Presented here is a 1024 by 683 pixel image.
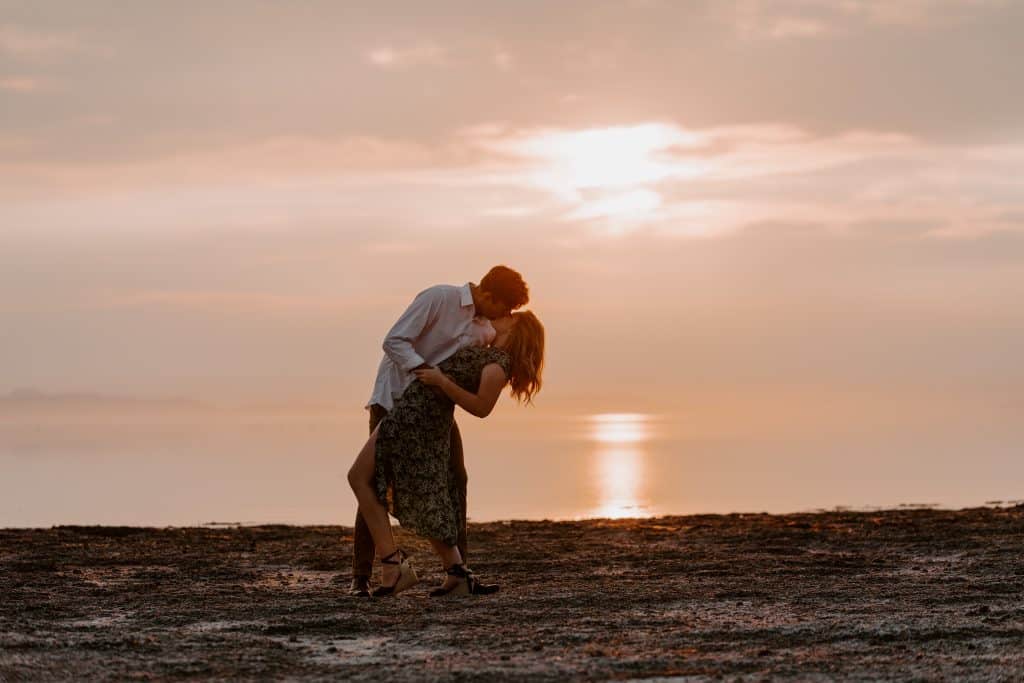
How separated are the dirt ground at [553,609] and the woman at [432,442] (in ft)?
1.44

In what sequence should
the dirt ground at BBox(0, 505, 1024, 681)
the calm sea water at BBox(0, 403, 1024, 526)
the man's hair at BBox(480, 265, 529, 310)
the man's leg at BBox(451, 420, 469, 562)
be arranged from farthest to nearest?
the calm sea water at BBox(0, 403, 1024, 526) < the man's leg at BBox(451, 420, 469, 562) < the man's hair at BBox(480, 265, 529, 310) < the dirt ground at BBox(0, 505, 1024, 681)

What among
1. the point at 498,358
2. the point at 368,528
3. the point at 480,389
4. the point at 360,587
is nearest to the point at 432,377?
the point at 480,389

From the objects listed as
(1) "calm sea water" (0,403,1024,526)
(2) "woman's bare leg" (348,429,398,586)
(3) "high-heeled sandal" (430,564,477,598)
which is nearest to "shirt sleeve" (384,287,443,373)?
(2) "woman's bare leg" (348,429,398,586)

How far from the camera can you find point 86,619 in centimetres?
733

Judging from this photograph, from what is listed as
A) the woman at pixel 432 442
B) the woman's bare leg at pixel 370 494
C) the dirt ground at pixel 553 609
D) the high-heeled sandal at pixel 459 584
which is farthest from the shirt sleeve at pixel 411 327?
the dirt ground at pixel 553 609

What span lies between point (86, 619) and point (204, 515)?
16.3m

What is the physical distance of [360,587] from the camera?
8297mm

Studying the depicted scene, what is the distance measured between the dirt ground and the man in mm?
360

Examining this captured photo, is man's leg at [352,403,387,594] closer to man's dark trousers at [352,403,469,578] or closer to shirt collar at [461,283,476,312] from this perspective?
man's dark trousers at [352,403,469,578]

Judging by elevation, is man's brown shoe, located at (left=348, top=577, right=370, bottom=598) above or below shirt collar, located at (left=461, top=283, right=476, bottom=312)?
below

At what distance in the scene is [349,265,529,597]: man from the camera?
822 cm

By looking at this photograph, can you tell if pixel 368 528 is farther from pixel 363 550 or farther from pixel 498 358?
pixel 498 358

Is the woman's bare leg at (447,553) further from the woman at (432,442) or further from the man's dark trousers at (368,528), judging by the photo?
the man's dark trousers at (368,528)

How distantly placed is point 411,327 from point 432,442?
2.19 feet
